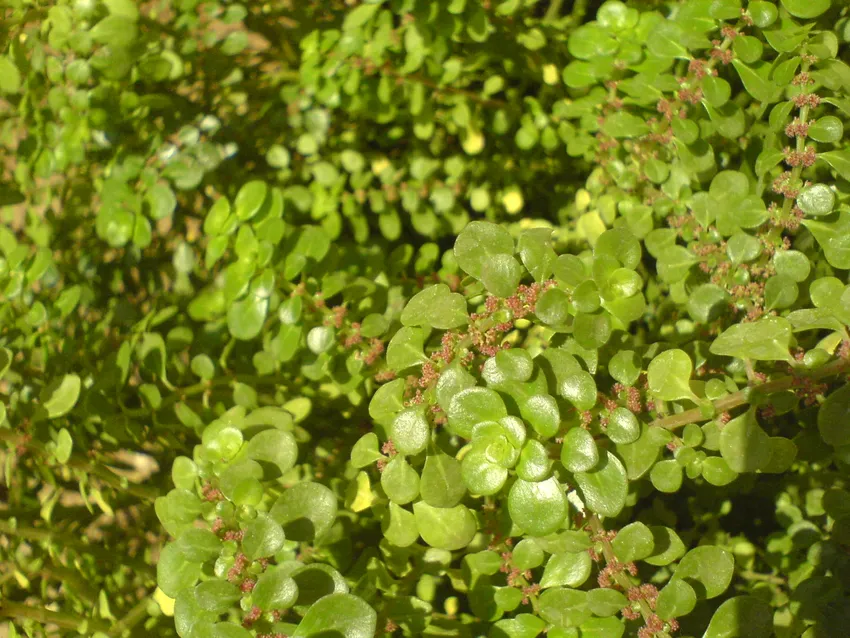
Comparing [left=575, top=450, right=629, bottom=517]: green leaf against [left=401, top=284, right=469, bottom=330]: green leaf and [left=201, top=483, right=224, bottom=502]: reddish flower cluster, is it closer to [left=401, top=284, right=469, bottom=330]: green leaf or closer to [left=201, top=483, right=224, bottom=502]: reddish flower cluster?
[left=401, top=284, right=469, bottom=330]: green leaf

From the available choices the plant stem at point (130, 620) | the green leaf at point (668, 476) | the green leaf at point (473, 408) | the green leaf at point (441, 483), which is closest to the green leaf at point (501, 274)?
the green leaf at point (473, 408)

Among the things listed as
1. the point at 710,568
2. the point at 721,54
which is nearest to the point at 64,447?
the point at 710,568

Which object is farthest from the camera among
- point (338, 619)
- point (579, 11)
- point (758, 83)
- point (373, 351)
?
point (579, 11)

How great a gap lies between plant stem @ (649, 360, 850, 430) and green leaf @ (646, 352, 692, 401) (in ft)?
0.13

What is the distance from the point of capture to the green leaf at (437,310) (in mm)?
974

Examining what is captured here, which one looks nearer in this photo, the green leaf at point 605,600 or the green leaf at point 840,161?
the green leaf at point 605,600

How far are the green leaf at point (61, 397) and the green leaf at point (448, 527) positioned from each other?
72cm

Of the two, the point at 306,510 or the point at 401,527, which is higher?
the point at 306,510

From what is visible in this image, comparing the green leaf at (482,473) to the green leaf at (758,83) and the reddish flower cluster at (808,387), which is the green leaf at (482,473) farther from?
the green leaf at (758,83)

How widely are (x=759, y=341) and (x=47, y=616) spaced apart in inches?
49.9

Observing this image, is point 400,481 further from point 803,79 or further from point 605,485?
point 803,79

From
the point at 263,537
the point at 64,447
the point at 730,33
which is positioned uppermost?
the point at 730,33

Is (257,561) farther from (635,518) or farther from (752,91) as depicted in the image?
(752,91)

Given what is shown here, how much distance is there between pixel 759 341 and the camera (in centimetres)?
92
